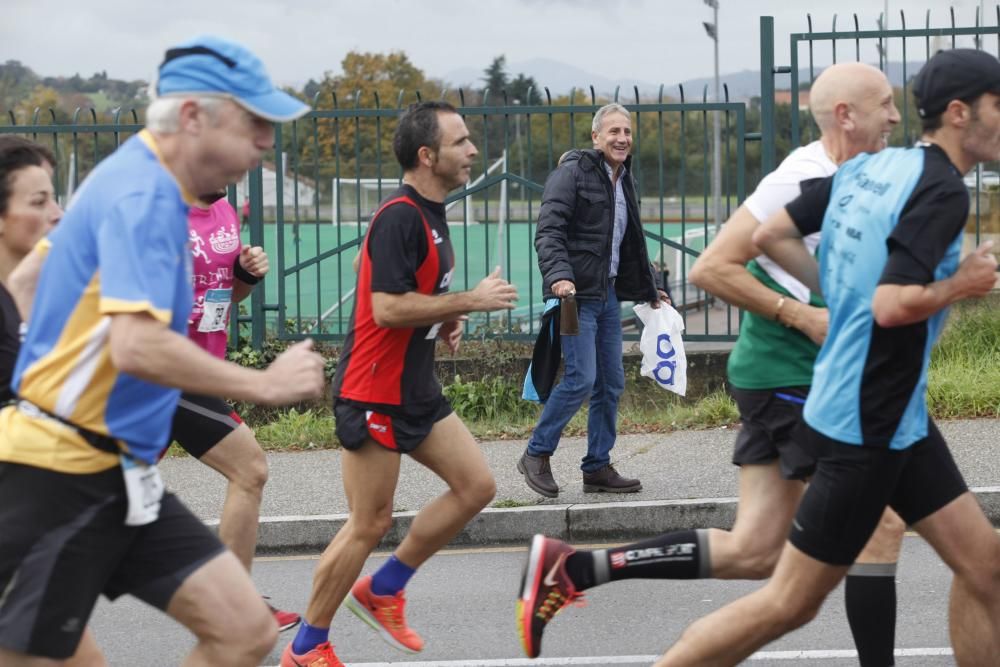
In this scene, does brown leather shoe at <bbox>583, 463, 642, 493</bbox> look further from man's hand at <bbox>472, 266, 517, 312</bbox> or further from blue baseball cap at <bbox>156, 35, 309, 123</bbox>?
blue baseball cap at <bbox>156, 35, 309, 123</bbox>

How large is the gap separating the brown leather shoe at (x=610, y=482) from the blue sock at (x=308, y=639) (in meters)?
2.82

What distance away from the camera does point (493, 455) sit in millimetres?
9062

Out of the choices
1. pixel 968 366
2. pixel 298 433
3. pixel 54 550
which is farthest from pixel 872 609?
pixel 298 433

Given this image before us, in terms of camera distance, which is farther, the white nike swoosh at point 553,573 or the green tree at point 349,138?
the green tree at point 349,138

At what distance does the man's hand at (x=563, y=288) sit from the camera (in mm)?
7301

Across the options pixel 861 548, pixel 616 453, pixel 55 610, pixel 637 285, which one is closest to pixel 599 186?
pixel 637 285

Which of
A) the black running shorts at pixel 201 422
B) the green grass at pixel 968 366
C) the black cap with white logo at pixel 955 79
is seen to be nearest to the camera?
the black cap with white logo at pixel 955 79

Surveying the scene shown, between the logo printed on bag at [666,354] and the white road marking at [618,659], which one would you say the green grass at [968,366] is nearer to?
the logo printed on bag at [666,354]

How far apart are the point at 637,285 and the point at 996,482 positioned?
2023mm

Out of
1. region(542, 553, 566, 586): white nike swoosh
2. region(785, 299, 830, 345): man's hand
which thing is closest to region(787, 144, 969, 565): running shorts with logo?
region(785, 299, 830, 345): man's hand

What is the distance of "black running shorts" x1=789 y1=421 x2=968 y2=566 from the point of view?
3.79 meters

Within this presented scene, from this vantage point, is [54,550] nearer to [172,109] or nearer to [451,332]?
[172,109]

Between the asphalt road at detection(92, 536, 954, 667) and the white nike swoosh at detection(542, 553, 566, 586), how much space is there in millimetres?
862

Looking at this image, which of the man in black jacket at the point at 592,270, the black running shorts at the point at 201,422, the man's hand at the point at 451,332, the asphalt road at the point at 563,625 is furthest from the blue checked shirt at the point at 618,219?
the black running shorts at the point at 201,422
